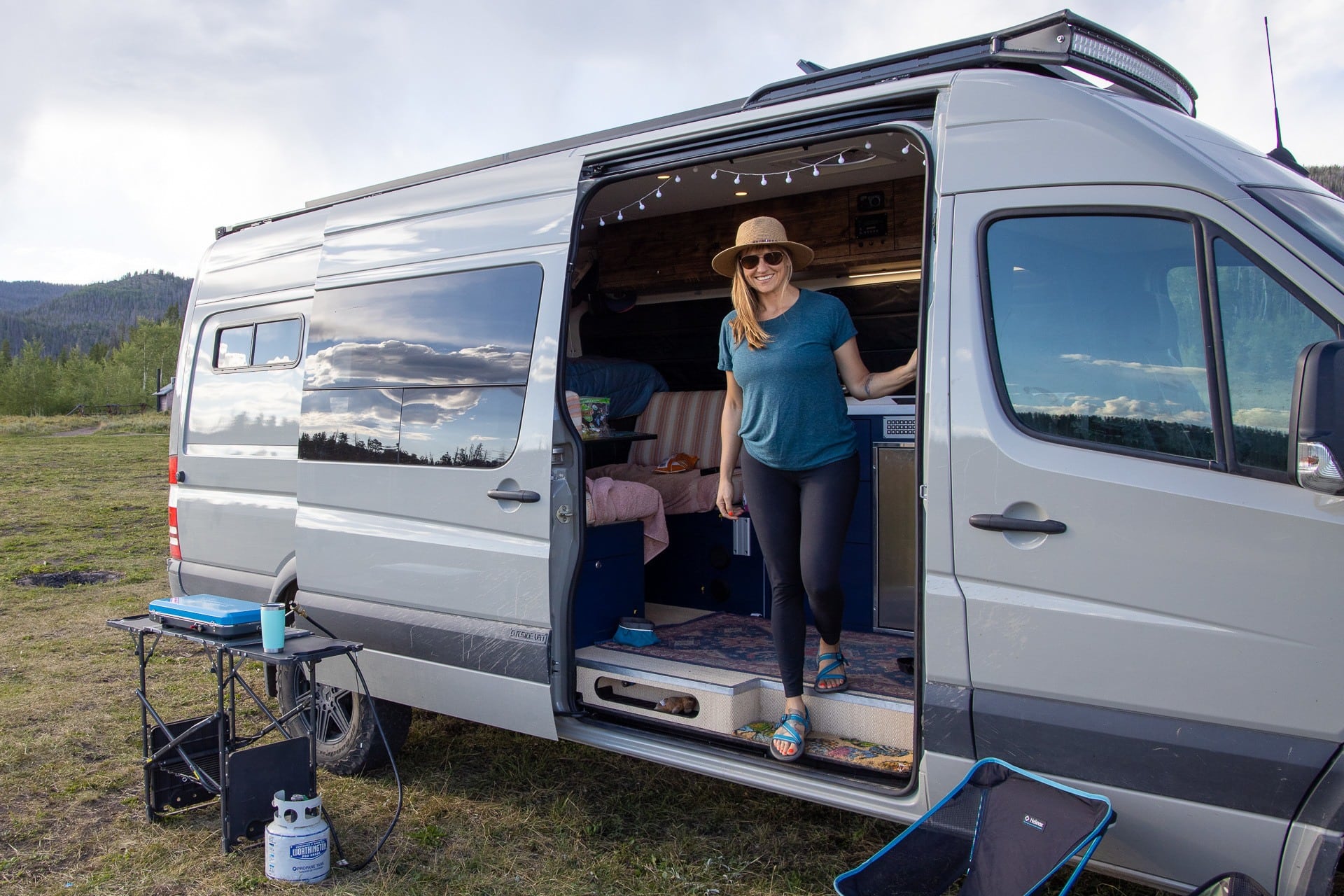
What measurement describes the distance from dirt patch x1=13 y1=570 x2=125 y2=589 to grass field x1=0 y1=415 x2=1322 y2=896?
3.69m

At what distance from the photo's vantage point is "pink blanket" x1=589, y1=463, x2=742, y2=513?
532 centimetres

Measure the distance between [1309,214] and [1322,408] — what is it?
687 millimetres

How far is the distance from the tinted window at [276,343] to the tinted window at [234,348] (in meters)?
0.07

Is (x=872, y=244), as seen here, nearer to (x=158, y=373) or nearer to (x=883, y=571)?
(x=883, y=571)

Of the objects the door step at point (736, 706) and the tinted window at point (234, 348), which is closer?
the door step at point (736, 706)

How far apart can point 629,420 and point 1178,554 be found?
4.32m

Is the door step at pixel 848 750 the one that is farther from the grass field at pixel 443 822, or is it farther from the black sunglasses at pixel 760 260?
the black sunglasses at pixel 760 260

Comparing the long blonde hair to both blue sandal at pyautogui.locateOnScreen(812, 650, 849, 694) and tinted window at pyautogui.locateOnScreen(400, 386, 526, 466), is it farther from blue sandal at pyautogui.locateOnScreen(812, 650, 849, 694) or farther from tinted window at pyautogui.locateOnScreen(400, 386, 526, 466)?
blue sandal at pyautogui.locateOnScreen(812, 650, 849, 694)

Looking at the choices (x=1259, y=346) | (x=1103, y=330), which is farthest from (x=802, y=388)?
(x=1259, y=346)

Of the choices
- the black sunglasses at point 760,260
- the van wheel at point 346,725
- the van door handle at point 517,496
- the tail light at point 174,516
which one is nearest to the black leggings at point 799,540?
the black sunglasses at point 760,260

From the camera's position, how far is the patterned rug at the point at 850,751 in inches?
122

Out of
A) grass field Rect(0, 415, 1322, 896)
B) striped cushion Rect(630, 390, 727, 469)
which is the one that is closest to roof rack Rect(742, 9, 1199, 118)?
grass field Rect(0, 415, 1322, 896)

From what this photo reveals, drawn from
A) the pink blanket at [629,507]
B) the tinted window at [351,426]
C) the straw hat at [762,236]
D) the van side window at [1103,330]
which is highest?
the straw hat at [762,236]

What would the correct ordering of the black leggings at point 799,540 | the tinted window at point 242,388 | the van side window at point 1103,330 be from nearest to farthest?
1. the van side window at point 1103,330
2. the black leggings at point 799,540
3. the tinted window at point 242,388
